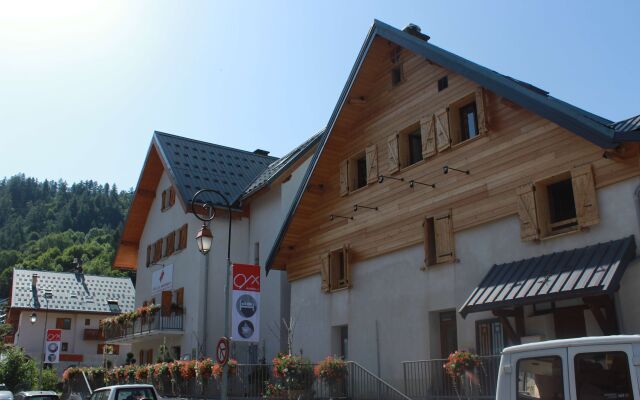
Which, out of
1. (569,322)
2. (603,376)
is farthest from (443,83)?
(603,376)

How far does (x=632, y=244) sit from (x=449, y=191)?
5.42m

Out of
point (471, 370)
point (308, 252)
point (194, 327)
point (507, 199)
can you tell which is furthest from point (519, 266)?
point (194, 327)

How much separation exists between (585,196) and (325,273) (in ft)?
32.2

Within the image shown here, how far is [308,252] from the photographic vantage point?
75.8 ft

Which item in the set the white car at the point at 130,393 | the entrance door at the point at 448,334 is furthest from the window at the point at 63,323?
the entrance door at the point at 448,334

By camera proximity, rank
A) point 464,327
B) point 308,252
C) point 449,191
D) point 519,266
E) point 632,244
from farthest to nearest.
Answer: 1. point 308,252
2. point 449,191
3. point 464,327
4. point 519,266
5. point 632,244

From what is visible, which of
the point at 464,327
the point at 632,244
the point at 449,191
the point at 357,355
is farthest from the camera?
the point at 357,355

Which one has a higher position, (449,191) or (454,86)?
(454,86)

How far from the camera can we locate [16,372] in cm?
4284

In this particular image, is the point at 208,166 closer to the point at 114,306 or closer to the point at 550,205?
the point at 550,205

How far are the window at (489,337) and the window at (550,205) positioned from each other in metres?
2.17

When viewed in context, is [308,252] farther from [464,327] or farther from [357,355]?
[464,327]

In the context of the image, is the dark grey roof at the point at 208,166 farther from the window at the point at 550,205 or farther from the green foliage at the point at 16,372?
the green foliage at the point at 16,372

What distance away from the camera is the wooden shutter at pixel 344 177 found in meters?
21.5
